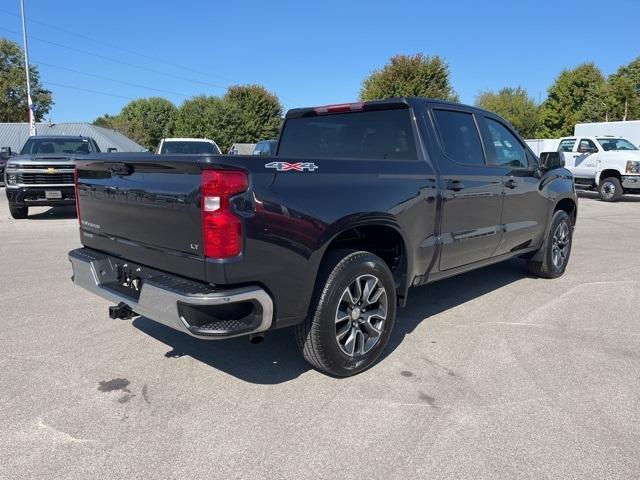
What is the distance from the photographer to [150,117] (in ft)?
234

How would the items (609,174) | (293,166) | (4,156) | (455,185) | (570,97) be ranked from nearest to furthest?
(293,166), (455,185), (609,174), (4,156), (570,97)

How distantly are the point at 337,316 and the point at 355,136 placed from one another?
1.78 m

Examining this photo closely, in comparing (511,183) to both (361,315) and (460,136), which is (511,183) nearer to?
(460,136)

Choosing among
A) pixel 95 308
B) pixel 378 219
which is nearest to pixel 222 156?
pixel 378 219

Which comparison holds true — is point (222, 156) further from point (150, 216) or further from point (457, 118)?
point (457, 118)

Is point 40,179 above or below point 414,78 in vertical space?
below

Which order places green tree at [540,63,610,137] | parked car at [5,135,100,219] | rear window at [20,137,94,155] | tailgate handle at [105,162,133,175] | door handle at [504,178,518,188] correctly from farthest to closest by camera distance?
green tree at [540,63,610,137]
rear window at [20,137,94,155]
parked car at [5,135,100,219]
door handle at [504,178,518,188]
tailgate handle at [105,162,133,175]

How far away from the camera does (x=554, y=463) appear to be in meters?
2.64

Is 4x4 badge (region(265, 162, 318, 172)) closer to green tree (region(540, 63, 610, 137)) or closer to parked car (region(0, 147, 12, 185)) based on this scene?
parked car (region(0, 147, 12, 185))

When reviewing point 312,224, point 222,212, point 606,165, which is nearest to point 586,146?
point 606,165

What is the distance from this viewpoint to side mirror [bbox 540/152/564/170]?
19.0 ft

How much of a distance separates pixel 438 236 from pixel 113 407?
2.65m

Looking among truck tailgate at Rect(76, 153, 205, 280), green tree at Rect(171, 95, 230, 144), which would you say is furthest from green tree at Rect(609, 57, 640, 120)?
truck tailgate at Rect(76, 153, 205, 280)

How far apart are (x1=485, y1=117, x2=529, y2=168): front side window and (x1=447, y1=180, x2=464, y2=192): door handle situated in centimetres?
81
